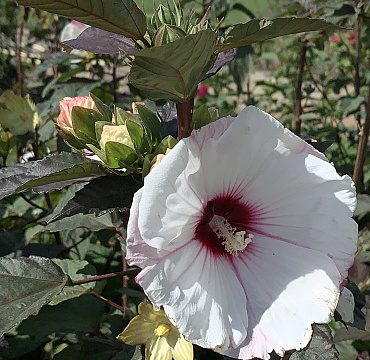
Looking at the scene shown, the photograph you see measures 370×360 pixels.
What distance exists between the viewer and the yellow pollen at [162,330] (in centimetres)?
69

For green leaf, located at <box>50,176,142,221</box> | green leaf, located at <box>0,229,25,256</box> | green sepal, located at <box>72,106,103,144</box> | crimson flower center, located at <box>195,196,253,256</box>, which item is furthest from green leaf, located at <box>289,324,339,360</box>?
green leaf, located at <box>0,229,25,256</box>

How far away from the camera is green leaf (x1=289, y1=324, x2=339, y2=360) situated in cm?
64

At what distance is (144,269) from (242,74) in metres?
0.97

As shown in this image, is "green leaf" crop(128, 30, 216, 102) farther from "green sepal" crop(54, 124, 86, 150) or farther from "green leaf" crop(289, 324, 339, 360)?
"green leaf" crop(289, 324, 339, 360)

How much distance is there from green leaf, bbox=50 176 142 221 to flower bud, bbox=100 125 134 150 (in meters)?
0.07

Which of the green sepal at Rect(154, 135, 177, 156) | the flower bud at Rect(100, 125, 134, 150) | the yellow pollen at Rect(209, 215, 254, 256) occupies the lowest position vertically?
the yellow pollen at Rect(209, 215, 254, 256)

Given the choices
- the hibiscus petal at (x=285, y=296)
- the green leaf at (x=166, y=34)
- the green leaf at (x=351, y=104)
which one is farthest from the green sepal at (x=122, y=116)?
the green leaf at (x=351, y=104)

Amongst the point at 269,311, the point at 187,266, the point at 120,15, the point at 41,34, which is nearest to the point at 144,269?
the point at 187,266

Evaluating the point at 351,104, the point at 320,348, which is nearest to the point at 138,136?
the point at 320,348

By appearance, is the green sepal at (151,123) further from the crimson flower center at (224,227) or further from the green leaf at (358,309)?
the green leaf at (358,309)

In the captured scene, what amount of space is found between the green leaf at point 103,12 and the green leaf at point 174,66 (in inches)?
2.3

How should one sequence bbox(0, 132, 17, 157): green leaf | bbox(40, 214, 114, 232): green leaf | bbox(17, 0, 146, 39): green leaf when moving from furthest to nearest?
bbox(0, 132, 17, 157): green leaf < bbox(40, 214, 114, 232): green leaf < bbox(17, 0, 146, 39): green leaf

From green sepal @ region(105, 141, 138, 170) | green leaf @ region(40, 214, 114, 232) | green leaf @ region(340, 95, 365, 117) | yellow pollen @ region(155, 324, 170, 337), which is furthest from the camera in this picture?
green leaf @ region(340, 95, 365, 117)

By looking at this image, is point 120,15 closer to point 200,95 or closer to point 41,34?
point 41,34
